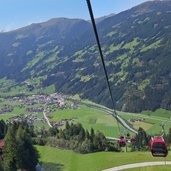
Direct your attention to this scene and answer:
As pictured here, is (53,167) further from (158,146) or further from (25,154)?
(158,146)

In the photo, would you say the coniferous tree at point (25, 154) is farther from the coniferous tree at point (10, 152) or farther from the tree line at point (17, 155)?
the coniferous tree at point (10, 152)

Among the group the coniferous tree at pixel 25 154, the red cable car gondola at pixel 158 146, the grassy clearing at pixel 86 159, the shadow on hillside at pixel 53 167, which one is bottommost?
the grassy clearing at pixel 86 159

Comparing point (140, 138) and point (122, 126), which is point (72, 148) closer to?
point (140, 138)

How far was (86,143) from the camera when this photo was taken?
113688 millimetres

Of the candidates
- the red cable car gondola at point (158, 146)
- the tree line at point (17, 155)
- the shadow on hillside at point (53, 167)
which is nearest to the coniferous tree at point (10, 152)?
the tree line at point (17, 155)

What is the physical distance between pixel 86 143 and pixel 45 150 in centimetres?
1208

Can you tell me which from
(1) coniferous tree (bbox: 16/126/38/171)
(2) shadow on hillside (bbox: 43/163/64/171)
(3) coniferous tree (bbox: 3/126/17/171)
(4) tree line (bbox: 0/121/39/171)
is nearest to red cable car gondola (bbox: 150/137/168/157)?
(4) tree line (bbox: 0/121/39/171)

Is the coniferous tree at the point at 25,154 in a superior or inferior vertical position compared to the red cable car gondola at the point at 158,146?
inferior

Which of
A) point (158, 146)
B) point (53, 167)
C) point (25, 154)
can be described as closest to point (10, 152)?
point (25, 154)

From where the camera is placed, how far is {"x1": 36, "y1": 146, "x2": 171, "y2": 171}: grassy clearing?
92.4m

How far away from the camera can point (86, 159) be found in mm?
102812

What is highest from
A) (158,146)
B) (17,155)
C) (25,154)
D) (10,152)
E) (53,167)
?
(158,146)

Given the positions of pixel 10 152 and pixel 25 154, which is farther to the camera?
pixel 25 154

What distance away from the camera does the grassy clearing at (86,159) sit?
303ft
